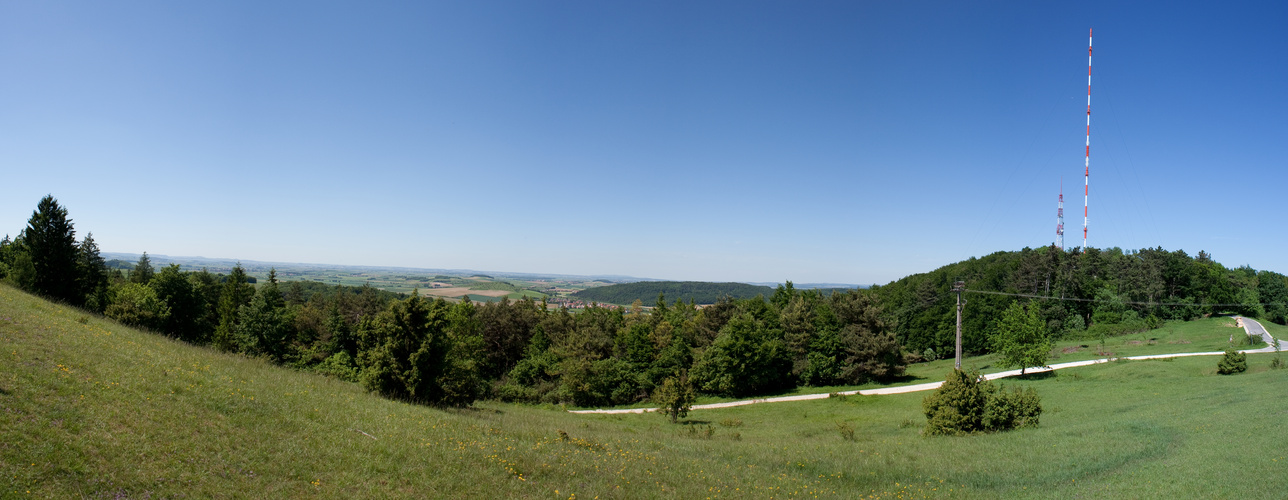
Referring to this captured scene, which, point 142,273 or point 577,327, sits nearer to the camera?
point 142,273

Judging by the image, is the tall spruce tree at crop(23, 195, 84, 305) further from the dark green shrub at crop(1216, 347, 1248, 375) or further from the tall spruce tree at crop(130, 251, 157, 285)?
the dark green shrub at crop(1216, 347, 1248, 375)

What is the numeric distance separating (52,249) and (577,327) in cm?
4803

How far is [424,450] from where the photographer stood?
43.8 feet

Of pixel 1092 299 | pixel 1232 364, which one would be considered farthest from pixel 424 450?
pixel 1092 299

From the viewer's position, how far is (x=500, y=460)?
13.2 metres

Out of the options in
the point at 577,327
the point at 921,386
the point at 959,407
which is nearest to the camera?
the point at 959,407

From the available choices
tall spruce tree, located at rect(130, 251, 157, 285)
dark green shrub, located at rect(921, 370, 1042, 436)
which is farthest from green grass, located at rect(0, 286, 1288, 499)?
tall spruce tree, located at rect(130, 251, 157, 285)

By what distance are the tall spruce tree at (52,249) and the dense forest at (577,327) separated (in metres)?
0.09

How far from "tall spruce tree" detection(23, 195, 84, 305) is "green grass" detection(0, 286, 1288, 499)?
26.7 meters

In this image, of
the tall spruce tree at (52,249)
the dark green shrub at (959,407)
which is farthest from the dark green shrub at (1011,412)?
the tall spruce tree at (52,249)

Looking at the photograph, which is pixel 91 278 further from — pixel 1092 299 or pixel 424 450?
pixel 1092 299

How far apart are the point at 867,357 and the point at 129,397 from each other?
54.1 m

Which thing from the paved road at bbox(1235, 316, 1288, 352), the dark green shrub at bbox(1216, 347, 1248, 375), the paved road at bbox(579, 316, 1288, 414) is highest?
the paved road at bbox(1235, 316, 1288, 352)

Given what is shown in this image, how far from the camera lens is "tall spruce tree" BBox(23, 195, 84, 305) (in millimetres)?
37562
